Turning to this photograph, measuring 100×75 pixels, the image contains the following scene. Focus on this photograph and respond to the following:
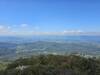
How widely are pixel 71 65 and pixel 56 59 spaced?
64.2 inches

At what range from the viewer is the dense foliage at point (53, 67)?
14.0 m

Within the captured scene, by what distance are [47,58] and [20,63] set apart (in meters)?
2.28

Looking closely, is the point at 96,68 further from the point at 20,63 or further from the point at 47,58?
the point at 20,63

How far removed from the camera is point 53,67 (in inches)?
578

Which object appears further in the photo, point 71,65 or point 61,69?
point 71,65

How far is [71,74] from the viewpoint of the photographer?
547 inches

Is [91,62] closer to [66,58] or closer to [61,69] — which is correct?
[66,58]

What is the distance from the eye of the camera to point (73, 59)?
1803 cm

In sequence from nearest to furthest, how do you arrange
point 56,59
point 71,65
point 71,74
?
point 71,74
point 71,65
point 56,59

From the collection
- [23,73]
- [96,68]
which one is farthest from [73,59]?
[23,73]

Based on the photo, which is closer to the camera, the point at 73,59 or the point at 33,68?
the point at 33,68

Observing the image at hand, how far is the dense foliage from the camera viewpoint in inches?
553

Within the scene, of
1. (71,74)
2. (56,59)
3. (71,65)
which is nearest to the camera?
(71,74)

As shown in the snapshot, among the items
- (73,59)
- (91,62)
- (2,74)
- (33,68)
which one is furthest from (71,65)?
(2,74)
